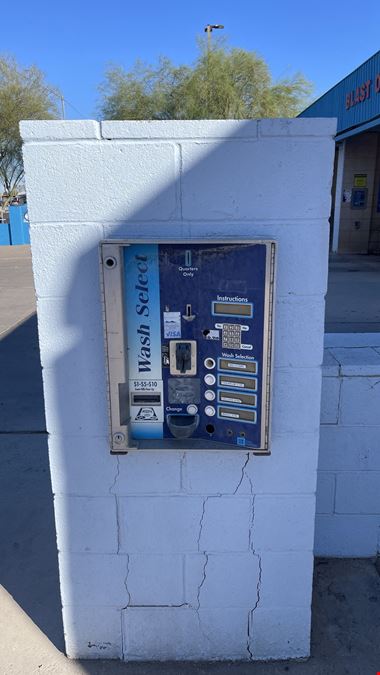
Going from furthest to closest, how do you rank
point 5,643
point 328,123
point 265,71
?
point 265,71
point 5,643
point 328,123

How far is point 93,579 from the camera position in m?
2.25

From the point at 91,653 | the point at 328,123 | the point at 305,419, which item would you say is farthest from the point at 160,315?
the point at 91,653

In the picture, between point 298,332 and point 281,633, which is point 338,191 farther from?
point 281,633

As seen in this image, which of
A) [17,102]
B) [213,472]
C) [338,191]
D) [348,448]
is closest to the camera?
[213,472]

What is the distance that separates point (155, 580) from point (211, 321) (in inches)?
46.1

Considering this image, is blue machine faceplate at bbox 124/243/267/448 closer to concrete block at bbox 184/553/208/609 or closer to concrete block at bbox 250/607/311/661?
concrete block at bbox 184/553/208/609

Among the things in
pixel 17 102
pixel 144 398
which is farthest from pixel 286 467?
pixel 17 102

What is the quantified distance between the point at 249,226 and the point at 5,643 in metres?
2.19

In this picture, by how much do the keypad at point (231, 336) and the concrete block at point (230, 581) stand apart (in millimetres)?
932

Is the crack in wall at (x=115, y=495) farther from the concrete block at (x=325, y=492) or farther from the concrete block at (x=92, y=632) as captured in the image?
the concrete block at (x=325, y=492)

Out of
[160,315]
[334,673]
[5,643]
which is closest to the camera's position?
[160,315]

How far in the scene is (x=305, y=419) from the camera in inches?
82.4

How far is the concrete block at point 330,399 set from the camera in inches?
107

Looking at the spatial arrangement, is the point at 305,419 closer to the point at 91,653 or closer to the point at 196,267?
the point at 196,267
